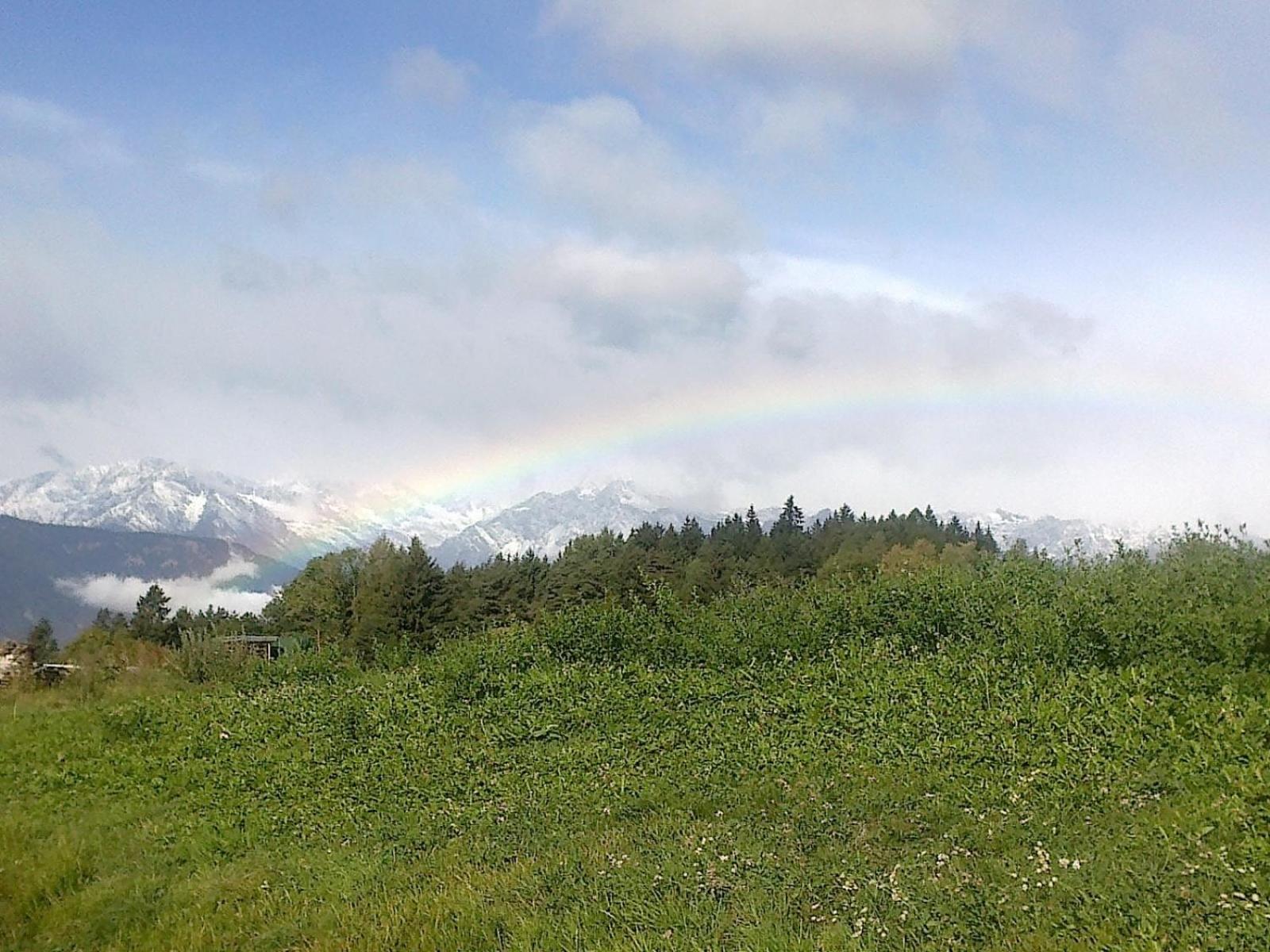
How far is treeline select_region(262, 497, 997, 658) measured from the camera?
166 ft

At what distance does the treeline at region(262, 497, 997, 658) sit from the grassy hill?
23.4 m

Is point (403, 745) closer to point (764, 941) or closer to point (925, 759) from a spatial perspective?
point (925, 759)

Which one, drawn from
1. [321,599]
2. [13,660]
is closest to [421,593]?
[321,599]

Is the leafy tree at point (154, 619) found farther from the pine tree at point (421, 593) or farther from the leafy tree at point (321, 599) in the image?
the pine tree at point (421, 593)

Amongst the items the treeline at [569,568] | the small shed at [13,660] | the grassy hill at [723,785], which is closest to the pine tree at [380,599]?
the treeline at [569,568]

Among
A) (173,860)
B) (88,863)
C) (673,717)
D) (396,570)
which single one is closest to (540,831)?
(673,717)

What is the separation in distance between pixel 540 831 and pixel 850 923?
11.0 feet

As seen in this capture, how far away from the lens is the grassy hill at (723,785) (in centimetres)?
608

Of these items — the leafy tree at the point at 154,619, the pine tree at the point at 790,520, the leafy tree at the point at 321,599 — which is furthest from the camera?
the pine tree at the point at 790,520

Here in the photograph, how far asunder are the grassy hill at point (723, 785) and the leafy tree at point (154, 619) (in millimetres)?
39646

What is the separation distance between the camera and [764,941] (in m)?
5.74

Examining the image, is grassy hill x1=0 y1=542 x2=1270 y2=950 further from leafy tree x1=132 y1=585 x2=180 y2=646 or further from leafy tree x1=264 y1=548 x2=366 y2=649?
leafy tree x1=264 y1=548 x2=366 y2=649

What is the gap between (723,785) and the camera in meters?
8.96

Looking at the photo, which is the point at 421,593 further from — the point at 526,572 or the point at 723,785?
the point at 723,785
